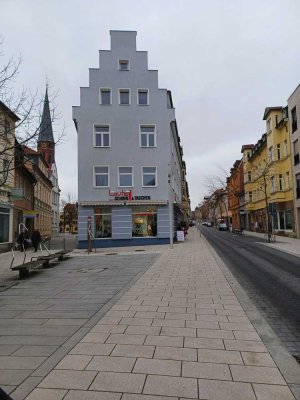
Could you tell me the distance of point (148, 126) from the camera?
96.3 feet

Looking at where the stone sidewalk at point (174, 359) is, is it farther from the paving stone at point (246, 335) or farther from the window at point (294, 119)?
the window at point (294, 119)

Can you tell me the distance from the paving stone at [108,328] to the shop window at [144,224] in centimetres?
2247

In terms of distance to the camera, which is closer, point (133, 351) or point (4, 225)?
point (133, 351)

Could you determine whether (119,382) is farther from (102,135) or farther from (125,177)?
(102,135)

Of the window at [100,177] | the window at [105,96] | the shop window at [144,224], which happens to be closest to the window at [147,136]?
the window at [105,96]

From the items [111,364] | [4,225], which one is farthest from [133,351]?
[4,225]

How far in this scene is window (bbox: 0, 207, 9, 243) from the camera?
24266 millimetres

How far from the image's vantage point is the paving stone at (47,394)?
11.3 ft

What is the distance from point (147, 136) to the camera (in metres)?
29.3

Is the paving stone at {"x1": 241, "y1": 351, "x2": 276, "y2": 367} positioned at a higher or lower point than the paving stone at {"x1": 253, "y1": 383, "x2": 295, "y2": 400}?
higher

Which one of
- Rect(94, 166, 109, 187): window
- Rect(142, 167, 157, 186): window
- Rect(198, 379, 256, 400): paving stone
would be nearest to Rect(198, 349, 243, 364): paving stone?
Rect(198, 379, 256, 400): paving stone

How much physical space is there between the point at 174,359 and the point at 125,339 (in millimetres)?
1038

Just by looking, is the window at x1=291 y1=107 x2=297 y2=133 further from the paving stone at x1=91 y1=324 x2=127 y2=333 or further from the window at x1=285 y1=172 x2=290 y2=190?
the paving stone at x1=91 y1=324 x2=127 y2=333

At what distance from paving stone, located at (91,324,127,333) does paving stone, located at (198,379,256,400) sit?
7.02 ft
